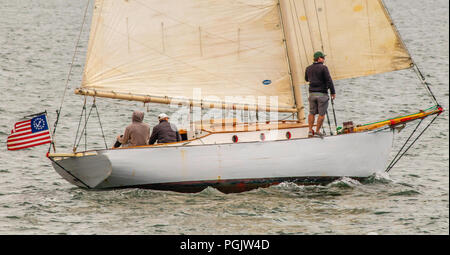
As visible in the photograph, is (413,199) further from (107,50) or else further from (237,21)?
(107,50)

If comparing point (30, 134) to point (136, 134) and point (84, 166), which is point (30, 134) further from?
point (136, 134)

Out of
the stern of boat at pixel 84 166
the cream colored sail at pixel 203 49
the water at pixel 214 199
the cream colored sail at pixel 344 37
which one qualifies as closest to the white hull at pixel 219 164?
the stern of boat at pixel 84 166

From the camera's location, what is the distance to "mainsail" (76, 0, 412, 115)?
20594mm

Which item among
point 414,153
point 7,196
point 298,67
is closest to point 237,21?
point 298,67

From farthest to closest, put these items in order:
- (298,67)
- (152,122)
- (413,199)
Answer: (152,122)
(298,67)
(413,199)

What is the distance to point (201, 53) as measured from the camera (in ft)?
68.5

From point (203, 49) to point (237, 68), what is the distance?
991 mm

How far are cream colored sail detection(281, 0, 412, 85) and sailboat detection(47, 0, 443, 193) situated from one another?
0.08 ft

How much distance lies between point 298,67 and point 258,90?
1594 millimetres

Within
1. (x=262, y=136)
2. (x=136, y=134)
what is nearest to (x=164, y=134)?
(x=136, y=134)

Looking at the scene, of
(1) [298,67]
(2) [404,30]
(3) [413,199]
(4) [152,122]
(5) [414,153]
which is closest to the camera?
(3) [413,199]

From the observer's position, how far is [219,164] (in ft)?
64.5

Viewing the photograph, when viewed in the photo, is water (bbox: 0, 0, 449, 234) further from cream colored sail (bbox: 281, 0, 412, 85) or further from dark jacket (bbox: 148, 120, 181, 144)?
cream colored sail (bbox: 281, 0, 412, 85)

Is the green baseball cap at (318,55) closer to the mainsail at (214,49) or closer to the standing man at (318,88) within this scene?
the standing man at (318,88)
